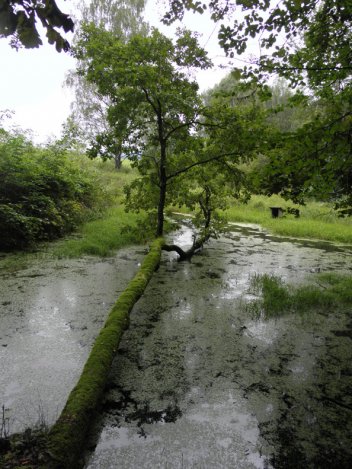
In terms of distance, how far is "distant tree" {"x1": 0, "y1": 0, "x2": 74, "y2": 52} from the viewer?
52.2 inches

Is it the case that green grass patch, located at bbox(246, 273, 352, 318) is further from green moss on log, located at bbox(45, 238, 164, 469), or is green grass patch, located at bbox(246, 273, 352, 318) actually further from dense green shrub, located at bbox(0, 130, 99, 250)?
dense green shrub, located at bbox(0, 130, 99, 250)

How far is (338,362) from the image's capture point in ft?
9.43

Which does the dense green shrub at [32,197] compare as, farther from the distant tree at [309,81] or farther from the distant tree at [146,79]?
the distant tree at [309,81]

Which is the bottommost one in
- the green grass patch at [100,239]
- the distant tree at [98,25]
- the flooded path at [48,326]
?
the flooded path at [48,326]

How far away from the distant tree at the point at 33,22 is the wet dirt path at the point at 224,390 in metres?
2.15

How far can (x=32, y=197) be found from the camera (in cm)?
614

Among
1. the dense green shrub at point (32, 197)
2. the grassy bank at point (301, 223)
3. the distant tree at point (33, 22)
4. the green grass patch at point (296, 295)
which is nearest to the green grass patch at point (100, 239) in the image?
the dense green shrub at point (32, 197)

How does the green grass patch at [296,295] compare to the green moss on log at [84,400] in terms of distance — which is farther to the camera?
the green grass patch at [296,295]

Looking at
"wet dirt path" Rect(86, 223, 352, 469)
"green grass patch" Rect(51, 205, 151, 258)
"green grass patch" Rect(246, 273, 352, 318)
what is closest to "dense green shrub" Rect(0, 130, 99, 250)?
"green grass patch" Rect(51, 205, 151, 258)

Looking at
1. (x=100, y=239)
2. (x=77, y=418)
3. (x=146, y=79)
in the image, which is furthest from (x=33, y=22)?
(x=100, y=239)

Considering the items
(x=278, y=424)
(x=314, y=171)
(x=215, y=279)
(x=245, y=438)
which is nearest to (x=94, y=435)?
(x=245, y=438)

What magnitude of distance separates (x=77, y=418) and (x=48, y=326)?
71.6 inches

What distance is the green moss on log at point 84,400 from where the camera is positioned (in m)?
1.47

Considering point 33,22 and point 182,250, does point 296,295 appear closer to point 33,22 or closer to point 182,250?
point 182,250
